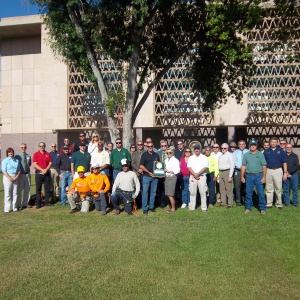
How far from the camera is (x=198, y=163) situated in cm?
1073

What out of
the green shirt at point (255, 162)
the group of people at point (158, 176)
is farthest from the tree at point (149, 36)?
the green shirt at point (255, 162)

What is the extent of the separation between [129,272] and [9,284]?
1669 mm

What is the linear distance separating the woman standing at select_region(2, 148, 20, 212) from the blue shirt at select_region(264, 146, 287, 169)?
22.7 feet

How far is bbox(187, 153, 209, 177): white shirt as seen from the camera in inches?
422

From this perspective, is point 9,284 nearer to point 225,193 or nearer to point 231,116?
point 225,193

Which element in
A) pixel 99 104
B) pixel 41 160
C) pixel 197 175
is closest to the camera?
pixel 197 175

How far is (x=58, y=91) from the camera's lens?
27.7 metres

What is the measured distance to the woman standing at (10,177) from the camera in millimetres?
10969

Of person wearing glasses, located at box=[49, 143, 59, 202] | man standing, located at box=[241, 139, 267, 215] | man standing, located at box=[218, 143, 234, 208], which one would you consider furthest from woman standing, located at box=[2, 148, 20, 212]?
man standing, located at box=[241, 139, 267, 215]

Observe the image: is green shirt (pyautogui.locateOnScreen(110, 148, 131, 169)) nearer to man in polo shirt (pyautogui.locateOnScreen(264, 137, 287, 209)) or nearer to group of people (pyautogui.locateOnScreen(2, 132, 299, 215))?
group of people (pyautogui.locateOnScreen(2, 132, 299, 215))

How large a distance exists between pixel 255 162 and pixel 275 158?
0.82 metres

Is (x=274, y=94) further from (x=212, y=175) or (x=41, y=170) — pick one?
(x=41, y=170)

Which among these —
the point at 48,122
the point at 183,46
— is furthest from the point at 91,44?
the point at 48,122

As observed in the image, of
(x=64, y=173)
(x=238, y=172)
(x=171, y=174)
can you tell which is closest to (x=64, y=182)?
(x=64, y=173)
